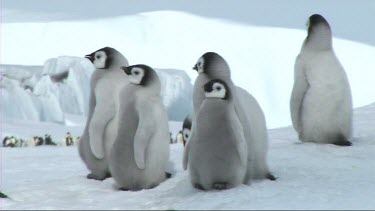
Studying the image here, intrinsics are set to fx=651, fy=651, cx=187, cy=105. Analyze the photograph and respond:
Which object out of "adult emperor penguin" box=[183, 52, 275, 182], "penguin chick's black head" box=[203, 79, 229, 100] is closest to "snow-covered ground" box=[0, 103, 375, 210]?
"adult emperor penguin" box=[183, 52, 275, 182]

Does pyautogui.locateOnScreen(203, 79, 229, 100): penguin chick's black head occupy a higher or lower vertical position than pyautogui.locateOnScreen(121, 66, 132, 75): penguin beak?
lower

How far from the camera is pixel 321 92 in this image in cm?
626

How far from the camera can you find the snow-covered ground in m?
3.76

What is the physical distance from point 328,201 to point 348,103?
9.16ft

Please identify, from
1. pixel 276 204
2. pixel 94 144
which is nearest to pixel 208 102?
pixel 276 204

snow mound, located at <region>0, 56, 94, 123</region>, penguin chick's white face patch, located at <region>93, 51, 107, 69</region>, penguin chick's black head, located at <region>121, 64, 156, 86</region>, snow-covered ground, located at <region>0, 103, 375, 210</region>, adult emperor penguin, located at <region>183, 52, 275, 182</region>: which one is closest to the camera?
snow-covered ground, located at <region>0, 103, 375, 210</region>

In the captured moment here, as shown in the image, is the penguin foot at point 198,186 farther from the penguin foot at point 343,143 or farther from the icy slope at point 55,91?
the icy slope at point 55,91

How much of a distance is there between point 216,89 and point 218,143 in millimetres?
350

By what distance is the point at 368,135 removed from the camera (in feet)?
23.6

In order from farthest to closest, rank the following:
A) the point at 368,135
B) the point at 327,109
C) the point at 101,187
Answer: the point at 368,135
the point at 327,109
the point at 101,187

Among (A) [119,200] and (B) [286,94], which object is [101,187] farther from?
(B) [286,94]

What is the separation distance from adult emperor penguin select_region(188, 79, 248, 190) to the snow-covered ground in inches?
4.0

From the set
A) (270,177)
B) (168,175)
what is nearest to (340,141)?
(270,177)

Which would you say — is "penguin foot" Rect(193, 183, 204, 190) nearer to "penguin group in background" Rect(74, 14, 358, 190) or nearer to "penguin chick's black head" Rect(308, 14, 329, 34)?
"penguin group in background" Rect(74, 14, 358, 190)
